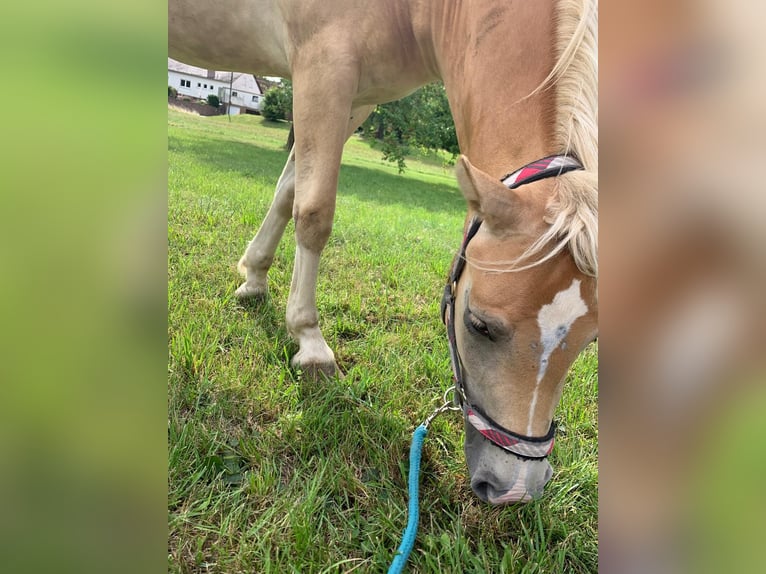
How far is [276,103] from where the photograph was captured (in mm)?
10656

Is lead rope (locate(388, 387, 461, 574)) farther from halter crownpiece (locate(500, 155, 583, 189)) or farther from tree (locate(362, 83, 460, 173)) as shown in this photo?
tree (locate(362, 83, 460, 173))

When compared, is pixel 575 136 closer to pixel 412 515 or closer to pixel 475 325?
pixel 475 325

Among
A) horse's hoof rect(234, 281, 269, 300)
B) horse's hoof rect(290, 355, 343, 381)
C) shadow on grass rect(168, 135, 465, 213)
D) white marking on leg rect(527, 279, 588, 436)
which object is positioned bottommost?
shadow on grass rect(168, 135, 465, 213)

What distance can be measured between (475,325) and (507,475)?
42 centimetres

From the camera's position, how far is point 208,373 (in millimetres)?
1945

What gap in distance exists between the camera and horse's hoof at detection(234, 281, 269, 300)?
2.79 metres

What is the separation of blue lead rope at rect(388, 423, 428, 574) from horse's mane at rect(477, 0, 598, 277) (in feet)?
2.09

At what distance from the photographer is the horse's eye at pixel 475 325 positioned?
138cm

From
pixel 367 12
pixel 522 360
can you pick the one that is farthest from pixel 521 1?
pixel 522 360
